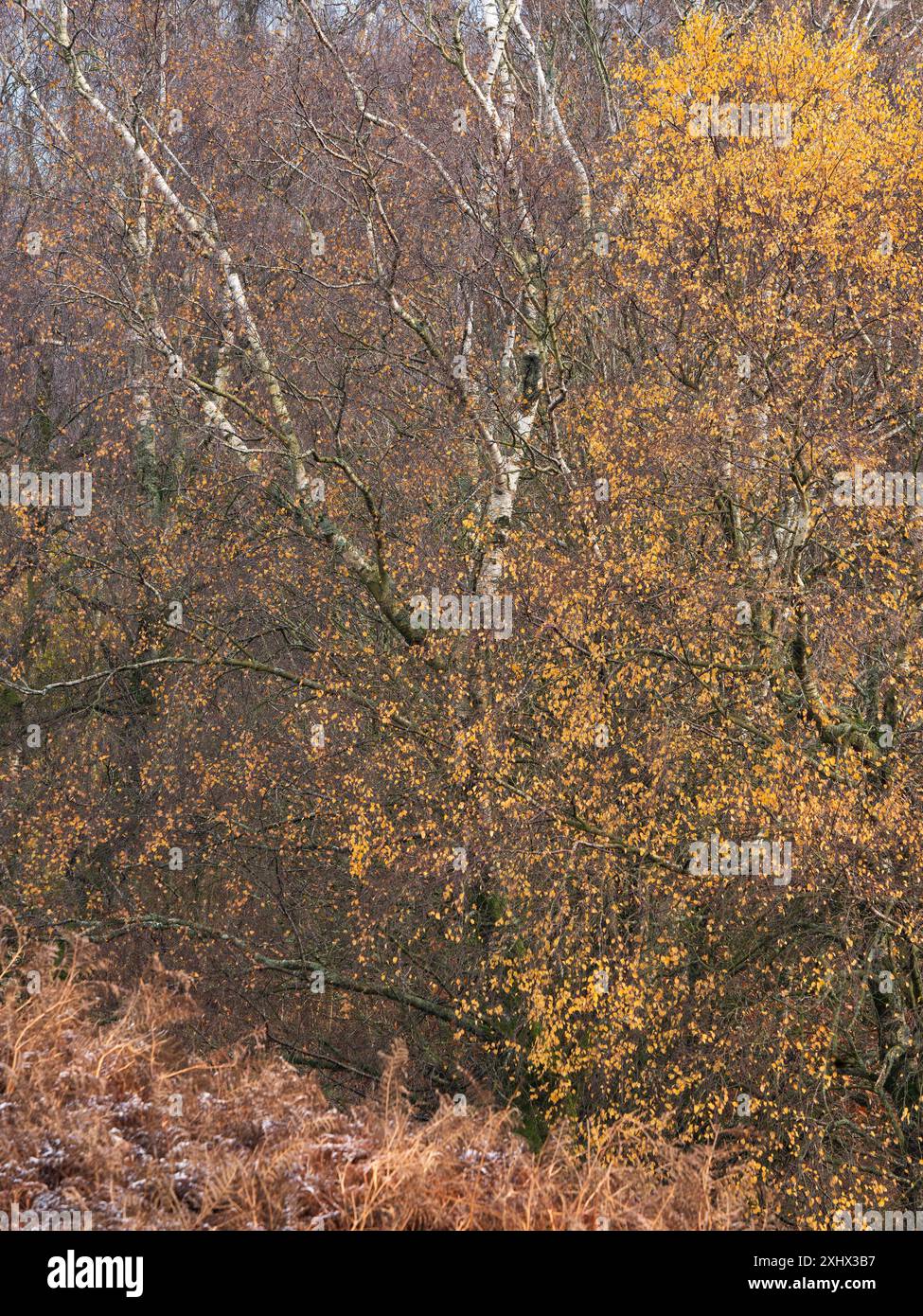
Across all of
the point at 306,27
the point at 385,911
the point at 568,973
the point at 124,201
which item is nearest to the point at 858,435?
the point at 568,973

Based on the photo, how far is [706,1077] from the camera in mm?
12219

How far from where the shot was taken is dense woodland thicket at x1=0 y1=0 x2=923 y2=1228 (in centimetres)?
1222

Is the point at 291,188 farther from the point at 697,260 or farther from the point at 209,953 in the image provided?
the point at 209,953

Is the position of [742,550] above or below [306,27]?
below

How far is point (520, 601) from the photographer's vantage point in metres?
14.1

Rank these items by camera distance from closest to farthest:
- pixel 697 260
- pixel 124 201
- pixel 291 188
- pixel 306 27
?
pixel 697 260 → pixel 124 201 → pixel 291 188 → pixel 306 27

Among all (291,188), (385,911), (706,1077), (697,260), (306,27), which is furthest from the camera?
(306,27)

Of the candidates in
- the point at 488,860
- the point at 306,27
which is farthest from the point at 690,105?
the point at 306,27

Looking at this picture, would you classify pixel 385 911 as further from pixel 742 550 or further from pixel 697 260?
pixel 697 260

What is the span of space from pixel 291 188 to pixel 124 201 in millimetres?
5349

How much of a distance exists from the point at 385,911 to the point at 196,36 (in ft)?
57.3

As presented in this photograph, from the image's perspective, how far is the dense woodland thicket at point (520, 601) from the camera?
40.1ft

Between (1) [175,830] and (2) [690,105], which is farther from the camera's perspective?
(1) [175,830]

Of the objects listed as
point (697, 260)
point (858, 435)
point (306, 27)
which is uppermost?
point (306, 27)
